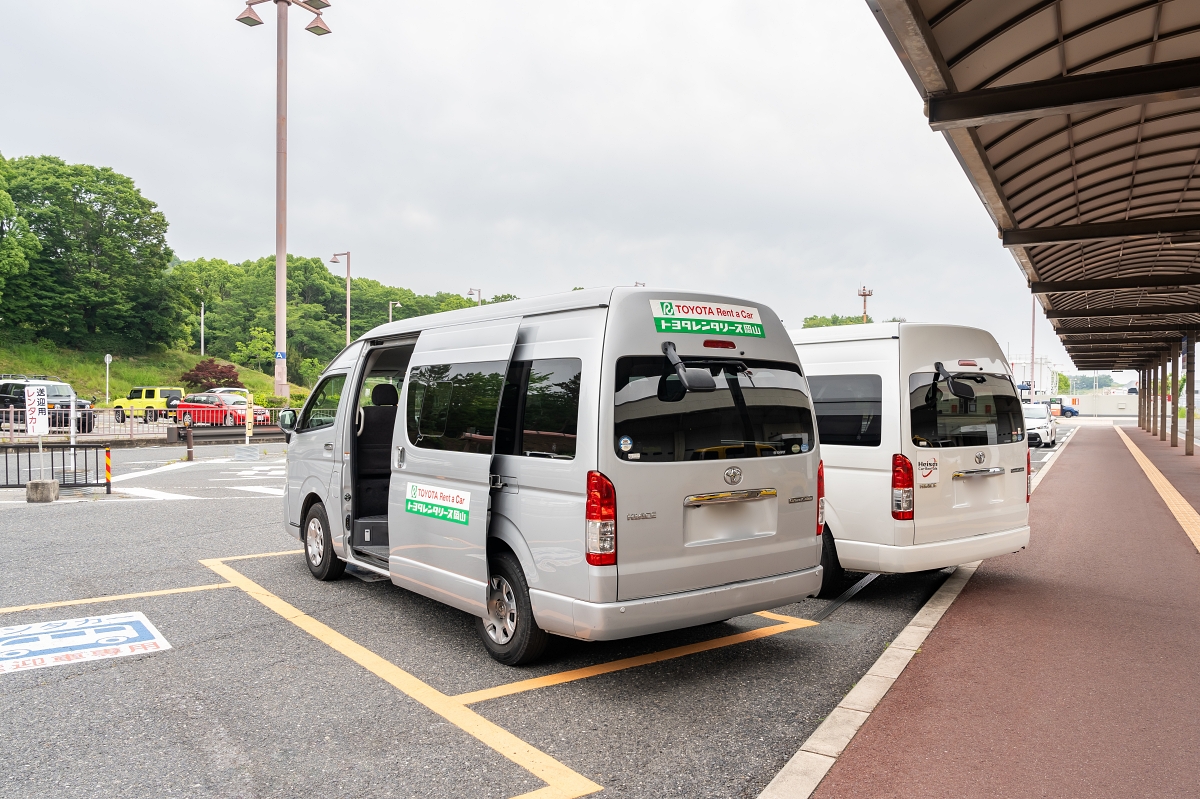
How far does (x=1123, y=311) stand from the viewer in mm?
25281

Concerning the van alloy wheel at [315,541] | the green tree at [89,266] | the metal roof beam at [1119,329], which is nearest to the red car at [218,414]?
the van alloy wheel at [315,541]

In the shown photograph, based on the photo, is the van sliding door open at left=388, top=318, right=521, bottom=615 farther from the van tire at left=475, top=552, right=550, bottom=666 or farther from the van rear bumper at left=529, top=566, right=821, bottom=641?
the van rear bumper at left=529, top=566, right=821, bottom=641

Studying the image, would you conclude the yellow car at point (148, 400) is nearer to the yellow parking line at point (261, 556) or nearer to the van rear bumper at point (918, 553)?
the yellow parking line at point (261, 556)

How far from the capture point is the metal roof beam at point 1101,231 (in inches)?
558

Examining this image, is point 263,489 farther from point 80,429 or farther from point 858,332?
point 80,429

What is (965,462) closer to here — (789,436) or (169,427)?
(789,436)

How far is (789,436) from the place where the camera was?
5145mm

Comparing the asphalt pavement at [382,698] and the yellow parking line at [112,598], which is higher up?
the yellow parking line at [112,598]

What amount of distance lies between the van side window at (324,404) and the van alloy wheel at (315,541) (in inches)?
34.4

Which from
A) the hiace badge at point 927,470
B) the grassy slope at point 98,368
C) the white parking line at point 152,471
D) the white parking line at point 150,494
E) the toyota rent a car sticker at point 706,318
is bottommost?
the white parking line at point 150,494

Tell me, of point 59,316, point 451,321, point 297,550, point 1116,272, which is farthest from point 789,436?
point 59,316

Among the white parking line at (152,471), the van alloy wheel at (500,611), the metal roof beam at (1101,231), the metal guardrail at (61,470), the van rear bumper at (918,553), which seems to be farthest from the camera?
the white parking line at (152,471)

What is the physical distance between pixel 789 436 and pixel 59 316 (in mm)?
69757

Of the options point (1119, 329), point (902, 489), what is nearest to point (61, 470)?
point (902, 489)
